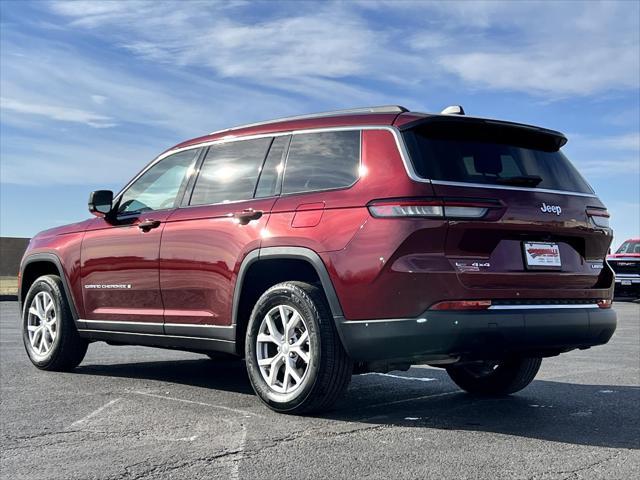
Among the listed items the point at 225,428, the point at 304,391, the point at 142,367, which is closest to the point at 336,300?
the point at 304,391

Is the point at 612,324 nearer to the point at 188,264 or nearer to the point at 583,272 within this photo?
the point at 583,272

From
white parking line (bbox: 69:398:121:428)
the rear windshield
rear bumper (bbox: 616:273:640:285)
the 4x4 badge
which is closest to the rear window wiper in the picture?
the rear windshield

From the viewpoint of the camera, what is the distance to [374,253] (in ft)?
15.9

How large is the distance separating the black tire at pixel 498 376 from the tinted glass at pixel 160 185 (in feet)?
8.40

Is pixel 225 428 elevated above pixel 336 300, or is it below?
below

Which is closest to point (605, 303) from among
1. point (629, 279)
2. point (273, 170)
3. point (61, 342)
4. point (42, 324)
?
point (273, 170)

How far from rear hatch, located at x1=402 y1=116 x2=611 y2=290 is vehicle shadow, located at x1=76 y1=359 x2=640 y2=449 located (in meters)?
0.87

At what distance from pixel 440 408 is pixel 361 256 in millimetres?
1489

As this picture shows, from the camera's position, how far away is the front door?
6516 millimetres

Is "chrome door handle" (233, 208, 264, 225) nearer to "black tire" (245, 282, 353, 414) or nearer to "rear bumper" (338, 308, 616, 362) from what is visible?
"black tire" (245, 282, 353, 414)

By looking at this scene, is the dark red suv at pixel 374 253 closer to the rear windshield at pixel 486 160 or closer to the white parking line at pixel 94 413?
the rear windshield at pixel 486 160

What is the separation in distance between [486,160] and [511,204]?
1.22ft

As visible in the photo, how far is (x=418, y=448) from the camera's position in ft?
14.6

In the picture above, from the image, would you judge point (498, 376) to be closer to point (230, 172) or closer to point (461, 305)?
point (461, 305)
